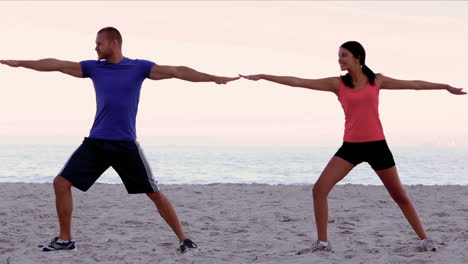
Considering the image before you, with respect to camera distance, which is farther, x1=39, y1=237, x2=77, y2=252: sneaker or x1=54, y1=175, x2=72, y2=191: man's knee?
x1=39, y1=237, x2=77, y2=252: sneaker

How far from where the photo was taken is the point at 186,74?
16.9 ft

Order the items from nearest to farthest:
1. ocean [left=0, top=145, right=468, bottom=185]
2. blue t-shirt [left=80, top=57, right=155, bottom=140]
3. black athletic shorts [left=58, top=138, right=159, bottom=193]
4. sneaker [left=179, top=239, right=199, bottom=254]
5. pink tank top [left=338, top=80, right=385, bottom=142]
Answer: pink tank top [left=338, top=80, right=385, bottom=142], blue t-shirt [left=80, top=57, right=155, bottom=140], black athletic shorts [left=58, top=138, right=159, bottom=193], sneaker [left=179, top=239, right=199, bottom=254], ocean [left=0, top=145, right=468, bottom=185]

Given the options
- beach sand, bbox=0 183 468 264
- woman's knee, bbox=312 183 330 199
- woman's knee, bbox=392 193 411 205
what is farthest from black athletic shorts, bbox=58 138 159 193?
woman's knee, bbox=392 193 411 205

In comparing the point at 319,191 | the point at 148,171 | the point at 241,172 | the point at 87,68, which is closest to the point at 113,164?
the point at 148,171

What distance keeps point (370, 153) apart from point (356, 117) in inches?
14.0

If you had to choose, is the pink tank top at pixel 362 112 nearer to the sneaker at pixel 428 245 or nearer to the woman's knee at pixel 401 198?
the woman's knee at pixel 401 198

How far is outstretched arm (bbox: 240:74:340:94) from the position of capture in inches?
204

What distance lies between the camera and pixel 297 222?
7715mm

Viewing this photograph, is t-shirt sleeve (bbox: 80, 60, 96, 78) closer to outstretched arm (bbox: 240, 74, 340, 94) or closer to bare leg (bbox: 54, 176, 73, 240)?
bare leg (bbox: 54, 176, 73, 240)

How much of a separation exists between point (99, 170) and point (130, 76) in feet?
3.10

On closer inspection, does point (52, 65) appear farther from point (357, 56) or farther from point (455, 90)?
point (455, 90)

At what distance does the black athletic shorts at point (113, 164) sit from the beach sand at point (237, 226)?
0.74 meters

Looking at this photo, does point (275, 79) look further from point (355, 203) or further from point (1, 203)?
point (1, 203)

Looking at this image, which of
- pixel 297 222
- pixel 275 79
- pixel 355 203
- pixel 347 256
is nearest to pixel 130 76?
pixel 275 79
